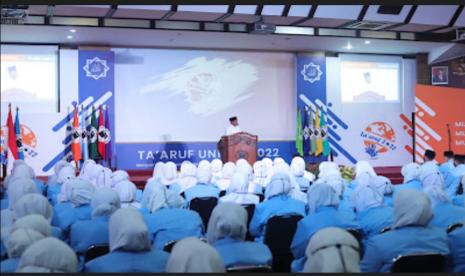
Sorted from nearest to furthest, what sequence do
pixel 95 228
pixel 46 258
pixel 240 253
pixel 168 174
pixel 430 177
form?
1. pixel 46 258
2. pixel 240 253
3. pixel 95 228
4. pixel 430 177
5. pixel 168 174

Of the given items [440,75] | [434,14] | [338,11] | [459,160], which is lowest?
[459,160]

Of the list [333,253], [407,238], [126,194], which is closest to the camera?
[333,253]

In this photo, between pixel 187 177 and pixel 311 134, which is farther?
pixel 311 134

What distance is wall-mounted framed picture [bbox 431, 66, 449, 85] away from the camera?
503 centimetres

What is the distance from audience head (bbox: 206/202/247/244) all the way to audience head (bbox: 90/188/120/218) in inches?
33.5

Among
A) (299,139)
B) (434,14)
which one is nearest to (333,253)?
(434,14)

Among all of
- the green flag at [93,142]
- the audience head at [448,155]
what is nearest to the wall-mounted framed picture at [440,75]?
the audience head at [448,155]

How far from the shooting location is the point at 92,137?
9.28 m

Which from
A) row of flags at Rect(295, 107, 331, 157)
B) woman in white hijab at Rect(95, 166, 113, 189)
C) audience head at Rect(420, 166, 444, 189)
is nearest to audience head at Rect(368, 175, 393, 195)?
audience head at Rect(420, 166, 444, 189)

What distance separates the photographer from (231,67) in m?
10.9

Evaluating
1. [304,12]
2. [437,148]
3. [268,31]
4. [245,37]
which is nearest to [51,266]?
[437,148]

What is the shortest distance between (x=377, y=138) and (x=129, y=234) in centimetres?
1012

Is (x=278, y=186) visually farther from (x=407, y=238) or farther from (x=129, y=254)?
(x=129, y=254)

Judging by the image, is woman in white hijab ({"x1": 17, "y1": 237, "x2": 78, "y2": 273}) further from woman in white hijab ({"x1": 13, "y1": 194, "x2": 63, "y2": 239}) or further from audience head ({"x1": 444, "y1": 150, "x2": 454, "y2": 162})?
audience head ({"x1": 444, "y1": 150, "x2": 454, "y2": 162})
